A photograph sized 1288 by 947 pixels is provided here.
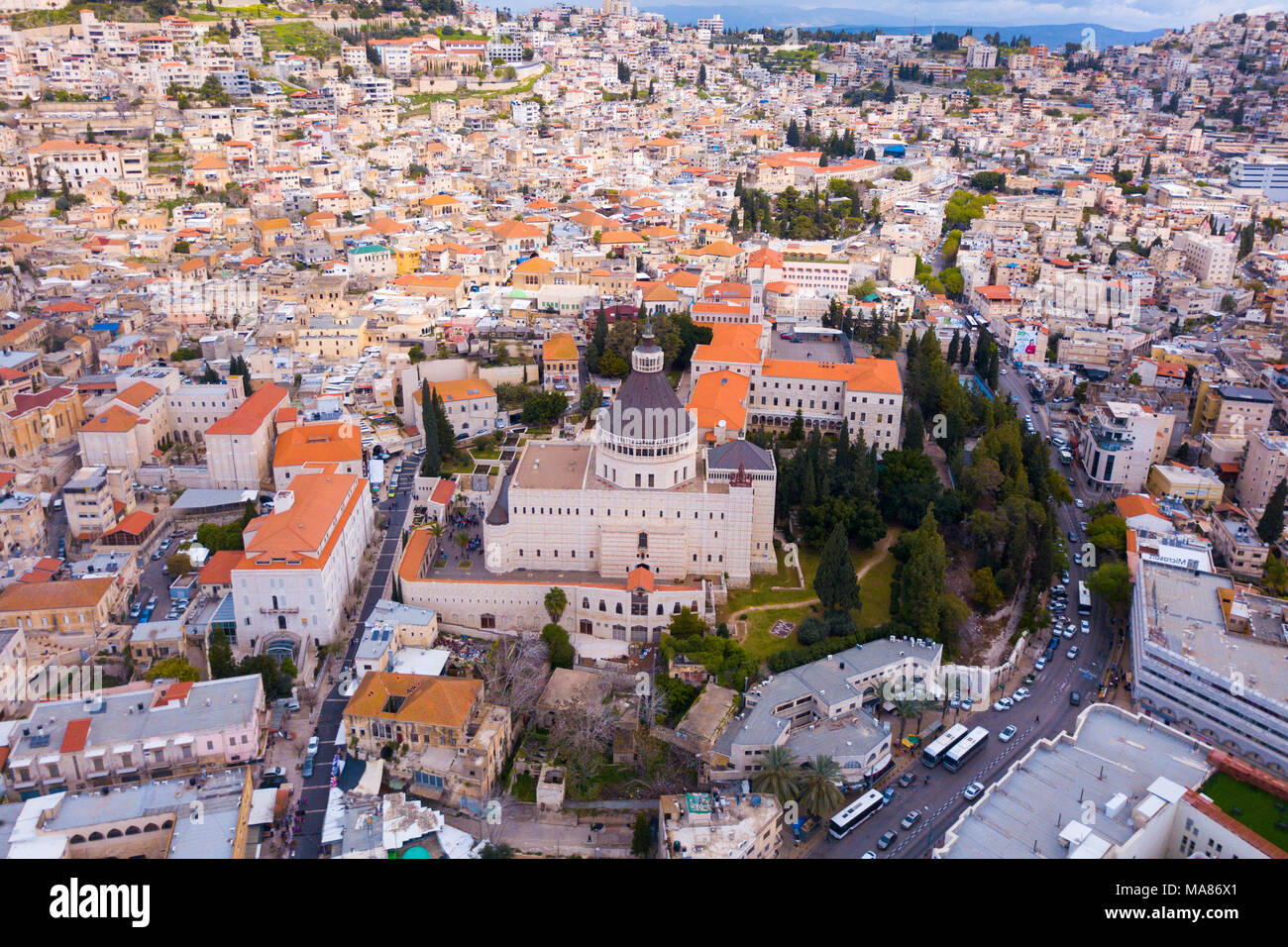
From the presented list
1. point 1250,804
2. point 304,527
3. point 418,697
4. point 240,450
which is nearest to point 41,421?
point 240,450

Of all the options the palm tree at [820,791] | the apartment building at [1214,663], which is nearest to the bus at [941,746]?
the palm tree at [820,791]

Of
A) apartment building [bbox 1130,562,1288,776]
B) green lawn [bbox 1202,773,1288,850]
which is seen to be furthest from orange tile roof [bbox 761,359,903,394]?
green lawn [bbox 1202,773,1288,850]

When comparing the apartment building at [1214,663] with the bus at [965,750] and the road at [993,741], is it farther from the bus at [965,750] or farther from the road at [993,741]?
the bus at [965,750]

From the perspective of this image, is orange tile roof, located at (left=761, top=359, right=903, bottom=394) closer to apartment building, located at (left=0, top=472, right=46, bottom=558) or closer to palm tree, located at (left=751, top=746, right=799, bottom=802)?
palm tree, located at (left=751, top=746, right=799, bottom=802)

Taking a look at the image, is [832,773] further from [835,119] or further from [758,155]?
[835,119]

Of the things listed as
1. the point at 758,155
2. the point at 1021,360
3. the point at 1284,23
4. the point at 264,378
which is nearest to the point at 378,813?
the point at 264,378
